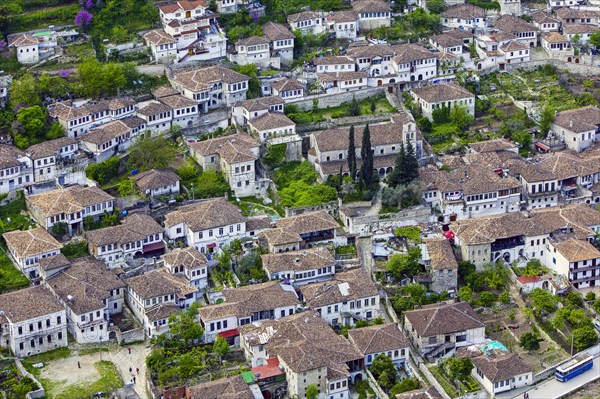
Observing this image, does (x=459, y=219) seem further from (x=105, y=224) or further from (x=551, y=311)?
(x=105, y=224)

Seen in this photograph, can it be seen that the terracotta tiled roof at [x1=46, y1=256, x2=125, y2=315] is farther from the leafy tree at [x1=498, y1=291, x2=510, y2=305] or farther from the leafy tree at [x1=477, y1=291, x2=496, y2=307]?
the leafy tree at [x1=498, y1=291, x2=510, y2=305]

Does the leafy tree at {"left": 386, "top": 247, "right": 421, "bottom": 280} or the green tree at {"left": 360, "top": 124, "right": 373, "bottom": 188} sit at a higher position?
the green tree at {"left": 360, "top": 124, "right": 373, "bottom": 188}

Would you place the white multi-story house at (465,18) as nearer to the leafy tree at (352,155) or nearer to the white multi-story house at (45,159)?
the leafy tree at (352,155)

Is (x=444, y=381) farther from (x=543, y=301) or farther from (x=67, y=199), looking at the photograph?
(x=67, y=199)

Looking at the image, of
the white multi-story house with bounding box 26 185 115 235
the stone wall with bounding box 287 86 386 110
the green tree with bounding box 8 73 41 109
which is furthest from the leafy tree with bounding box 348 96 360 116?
the green tree with bounding box 8 73 41 109

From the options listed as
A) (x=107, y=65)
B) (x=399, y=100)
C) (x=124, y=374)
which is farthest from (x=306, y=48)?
(x=124, y=374)

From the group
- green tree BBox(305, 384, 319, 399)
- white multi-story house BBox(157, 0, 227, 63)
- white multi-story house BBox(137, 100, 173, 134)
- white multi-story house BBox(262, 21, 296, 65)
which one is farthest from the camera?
white multi-story house BBox(262, 21, 296, 65)
